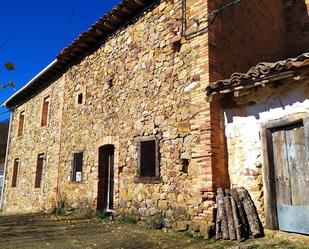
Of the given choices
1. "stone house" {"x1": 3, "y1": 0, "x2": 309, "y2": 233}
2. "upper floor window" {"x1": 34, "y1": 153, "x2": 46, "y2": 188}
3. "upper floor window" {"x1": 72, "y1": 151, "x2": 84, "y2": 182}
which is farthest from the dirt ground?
"upper floor window" {"x1": 34, "y1": 153, "x2": 46, "y2": 188}

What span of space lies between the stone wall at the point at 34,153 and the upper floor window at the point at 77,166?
1265 mm

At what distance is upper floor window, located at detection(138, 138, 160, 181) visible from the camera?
7020 mm

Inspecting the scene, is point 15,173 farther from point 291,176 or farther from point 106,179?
point 291,176

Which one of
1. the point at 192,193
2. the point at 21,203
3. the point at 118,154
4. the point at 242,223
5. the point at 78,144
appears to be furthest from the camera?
the point at 21,203

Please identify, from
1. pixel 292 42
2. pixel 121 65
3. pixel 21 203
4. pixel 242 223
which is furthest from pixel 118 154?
pixel 21 203

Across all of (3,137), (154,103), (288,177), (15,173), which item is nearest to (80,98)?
(154,103)

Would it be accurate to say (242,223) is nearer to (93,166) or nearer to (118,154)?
(118,154)

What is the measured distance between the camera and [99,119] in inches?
367

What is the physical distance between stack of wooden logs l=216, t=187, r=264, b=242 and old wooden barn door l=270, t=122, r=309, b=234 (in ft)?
1.27

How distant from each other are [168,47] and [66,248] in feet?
14.4

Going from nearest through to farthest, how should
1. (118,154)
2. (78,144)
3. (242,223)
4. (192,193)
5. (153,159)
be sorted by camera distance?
(242,223) < (192,193) < (153,159) < (118,154) < (78,144)

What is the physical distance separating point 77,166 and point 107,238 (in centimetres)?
435

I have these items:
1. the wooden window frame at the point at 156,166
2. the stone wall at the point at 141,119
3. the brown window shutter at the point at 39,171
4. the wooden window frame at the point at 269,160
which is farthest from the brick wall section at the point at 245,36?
the brown window shutter at the point at 39,171

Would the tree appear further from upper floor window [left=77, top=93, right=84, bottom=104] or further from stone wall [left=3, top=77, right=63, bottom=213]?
upper floor window [left=77, top=93, right=84, bottom=104]
